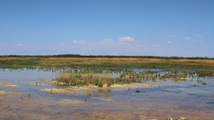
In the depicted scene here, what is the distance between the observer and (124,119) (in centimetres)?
1112

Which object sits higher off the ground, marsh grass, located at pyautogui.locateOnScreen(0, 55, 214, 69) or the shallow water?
marsh grass, located at pyautogui.locateOnScreen(0, 55, 214, 69)

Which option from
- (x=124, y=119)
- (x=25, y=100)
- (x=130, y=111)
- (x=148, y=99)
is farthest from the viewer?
(x=148, y=99)

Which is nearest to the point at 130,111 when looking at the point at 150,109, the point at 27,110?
the point at 150,109

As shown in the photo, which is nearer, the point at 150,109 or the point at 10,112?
the point at 10,112

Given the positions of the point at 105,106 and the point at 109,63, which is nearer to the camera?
the point at 105,106

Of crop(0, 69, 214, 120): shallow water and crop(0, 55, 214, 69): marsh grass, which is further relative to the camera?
crop(0, 55, 214, 69): marsh grass

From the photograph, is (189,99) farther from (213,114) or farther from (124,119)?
(124,119)

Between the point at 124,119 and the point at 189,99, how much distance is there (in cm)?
708

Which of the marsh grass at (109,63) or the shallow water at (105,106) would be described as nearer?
→ the shallow water at (105,106)

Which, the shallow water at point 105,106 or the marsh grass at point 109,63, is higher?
the marsh grass at point 109,63

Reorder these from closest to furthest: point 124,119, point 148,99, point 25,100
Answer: point 124,119 → point 25,100 → point 148,99

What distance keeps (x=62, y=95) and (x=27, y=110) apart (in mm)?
4608

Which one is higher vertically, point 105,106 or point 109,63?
point 109,63

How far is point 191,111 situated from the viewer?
510 inches
